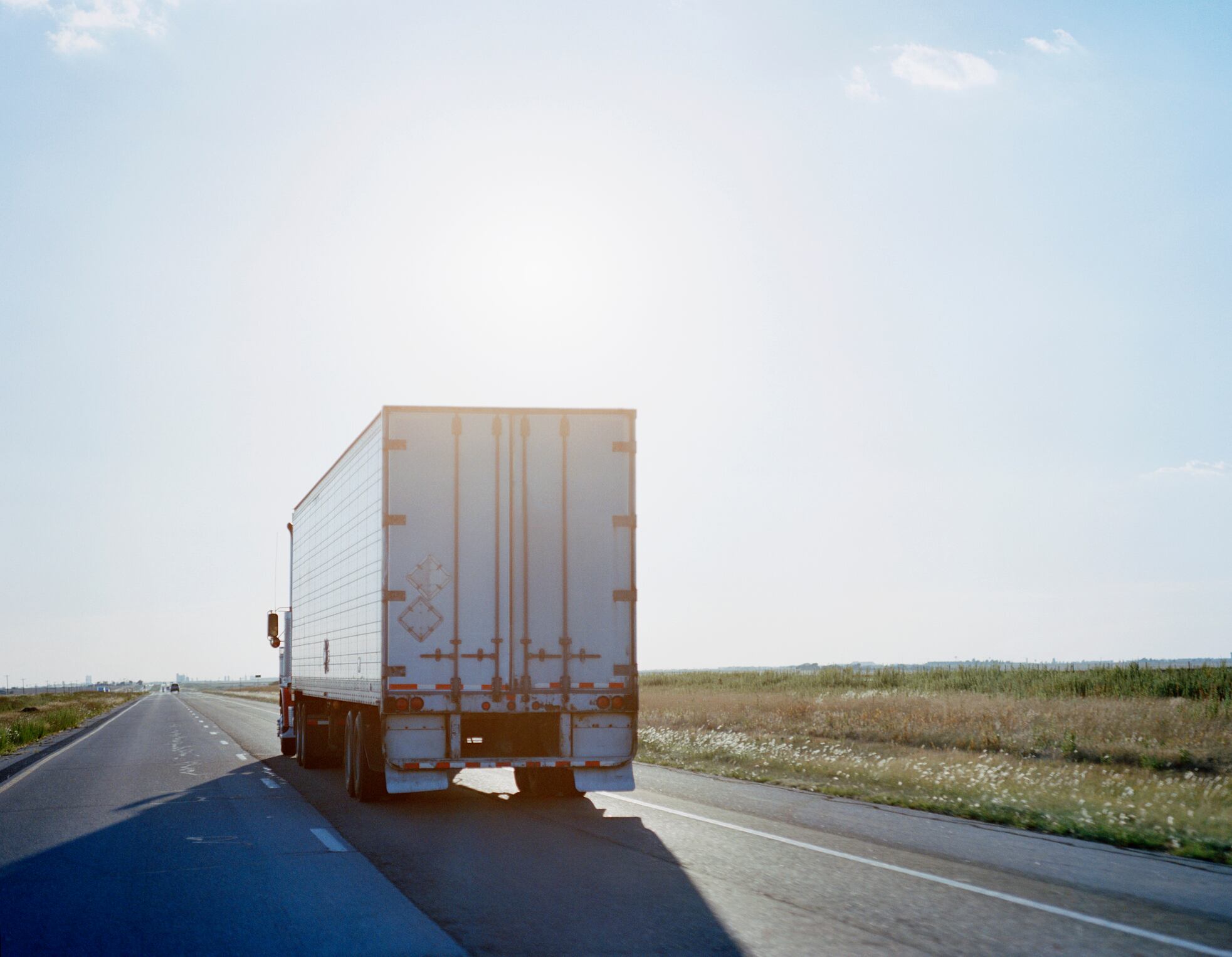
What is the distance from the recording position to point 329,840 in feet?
37.1

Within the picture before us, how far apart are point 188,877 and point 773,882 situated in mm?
4643

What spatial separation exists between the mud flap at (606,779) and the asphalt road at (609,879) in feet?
0.96

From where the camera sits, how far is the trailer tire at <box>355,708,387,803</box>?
14.1 meters

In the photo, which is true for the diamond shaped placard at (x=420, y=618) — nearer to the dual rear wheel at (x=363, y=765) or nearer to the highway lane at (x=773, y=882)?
the dual rear wheel at (x=363, y=765)

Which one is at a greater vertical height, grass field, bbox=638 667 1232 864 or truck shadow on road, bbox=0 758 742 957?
truck shadow on road, bbox=0 758 742 957

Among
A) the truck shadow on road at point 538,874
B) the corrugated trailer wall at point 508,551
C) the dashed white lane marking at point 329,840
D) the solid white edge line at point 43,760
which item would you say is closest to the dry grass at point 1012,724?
the truck shadow on road at point 538,874

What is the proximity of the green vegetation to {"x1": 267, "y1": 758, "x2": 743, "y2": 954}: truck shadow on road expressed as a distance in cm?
1791

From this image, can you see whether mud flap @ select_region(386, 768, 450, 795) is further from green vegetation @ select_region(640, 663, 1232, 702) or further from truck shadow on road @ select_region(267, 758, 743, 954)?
green vegetation @ select_region(640, 663, 1232, 702)

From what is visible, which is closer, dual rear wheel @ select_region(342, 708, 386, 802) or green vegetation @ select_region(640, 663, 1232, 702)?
dual rear wheel @ select_region(342, 708, 386, 802)

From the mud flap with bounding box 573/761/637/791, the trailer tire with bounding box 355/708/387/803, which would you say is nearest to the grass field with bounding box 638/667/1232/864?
the mud flap with bounding box 573/761/637/791

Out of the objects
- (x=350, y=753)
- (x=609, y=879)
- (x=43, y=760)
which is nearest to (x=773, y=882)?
(x=609, y=879)

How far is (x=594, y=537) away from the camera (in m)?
13.3

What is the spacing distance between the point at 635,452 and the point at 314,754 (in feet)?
31.6

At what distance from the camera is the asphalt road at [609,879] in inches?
278
